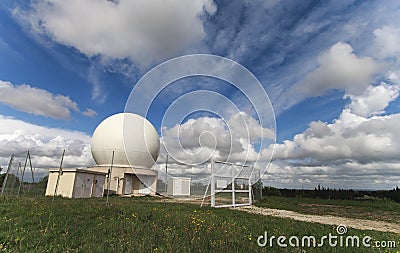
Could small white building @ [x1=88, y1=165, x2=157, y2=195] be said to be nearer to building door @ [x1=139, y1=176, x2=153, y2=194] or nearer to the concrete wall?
building door @ [x1=139, y1=176, x2=153, y2=194]

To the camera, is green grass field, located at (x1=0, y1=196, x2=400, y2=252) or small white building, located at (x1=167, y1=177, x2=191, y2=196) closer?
green grass field, located at (x1=0, y1=196, x2=400, y2=252)

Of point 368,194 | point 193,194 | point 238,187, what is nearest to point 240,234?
point 238,187

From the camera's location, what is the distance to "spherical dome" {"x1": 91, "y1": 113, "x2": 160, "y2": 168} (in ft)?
81.6

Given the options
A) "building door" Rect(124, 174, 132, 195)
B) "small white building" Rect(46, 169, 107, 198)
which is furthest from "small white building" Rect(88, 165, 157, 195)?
"small white building" Rect(46, 169, 107, 198)

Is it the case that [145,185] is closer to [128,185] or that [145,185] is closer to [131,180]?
[131,180]

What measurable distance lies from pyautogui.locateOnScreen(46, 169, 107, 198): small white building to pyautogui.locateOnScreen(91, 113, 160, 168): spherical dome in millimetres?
3903

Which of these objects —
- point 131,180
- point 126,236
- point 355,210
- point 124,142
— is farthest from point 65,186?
point 355,210

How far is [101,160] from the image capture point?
25.3 metres

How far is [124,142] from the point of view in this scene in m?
25.0

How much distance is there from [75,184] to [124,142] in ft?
23.5

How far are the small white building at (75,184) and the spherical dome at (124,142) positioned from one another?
3903 mm

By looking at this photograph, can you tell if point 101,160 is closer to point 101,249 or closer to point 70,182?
point 70,182

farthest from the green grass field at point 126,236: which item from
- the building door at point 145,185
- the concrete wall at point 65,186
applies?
the building door at point 145,185

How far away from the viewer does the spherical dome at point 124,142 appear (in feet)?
81.6
